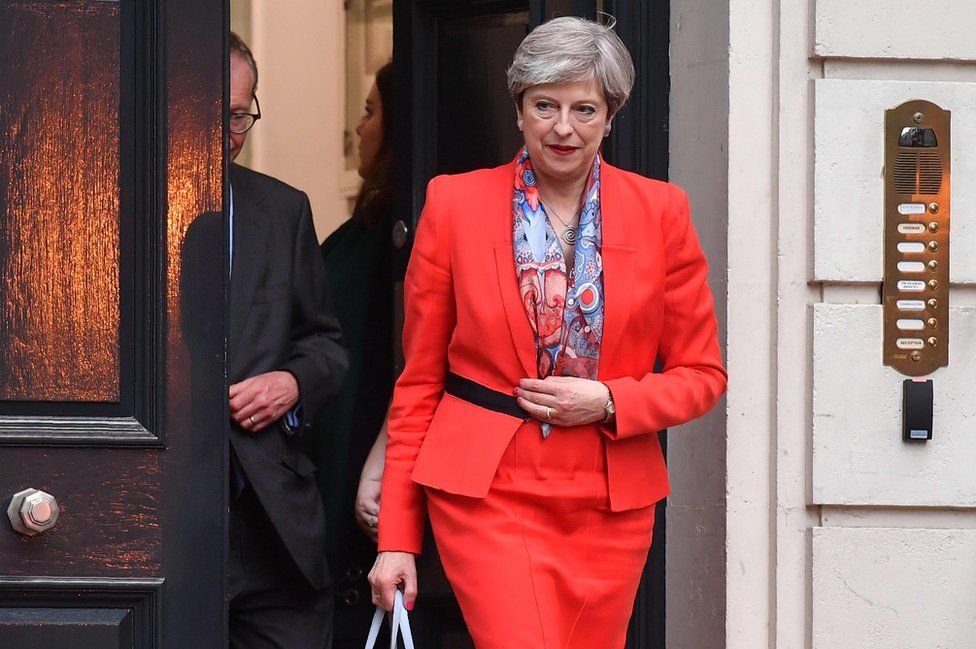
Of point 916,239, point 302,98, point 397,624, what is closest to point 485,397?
point 397,624

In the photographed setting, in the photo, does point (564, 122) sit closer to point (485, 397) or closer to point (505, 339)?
point (505, 339)

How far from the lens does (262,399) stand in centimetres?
424

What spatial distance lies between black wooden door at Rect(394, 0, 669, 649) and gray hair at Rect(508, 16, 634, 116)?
0.71m

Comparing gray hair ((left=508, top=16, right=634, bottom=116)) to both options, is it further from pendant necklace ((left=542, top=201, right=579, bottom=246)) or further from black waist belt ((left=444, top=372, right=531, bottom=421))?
black waist belt ((left=444, top=372, right=531, bottom=421))

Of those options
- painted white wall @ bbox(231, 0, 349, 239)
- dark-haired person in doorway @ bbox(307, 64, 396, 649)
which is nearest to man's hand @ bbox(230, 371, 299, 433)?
dark-haired person in doorway @ bbox(307, 64, 396, 649)

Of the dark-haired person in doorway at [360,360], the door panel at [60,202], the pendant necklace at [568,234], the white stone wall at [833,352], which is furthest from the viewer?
the dark-haired person in doorway at [360,360]

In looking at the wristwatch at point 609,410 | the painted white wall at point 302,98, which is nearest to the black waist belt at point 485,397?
the wristwatch at point 609,410

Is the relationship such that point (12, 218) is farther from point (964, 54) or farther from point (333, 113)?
point (333, 113)

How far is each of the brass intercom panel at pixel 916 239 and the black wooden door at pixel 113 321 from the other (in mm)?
1629

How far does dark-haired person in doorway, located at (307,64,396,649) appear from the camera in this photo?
17.7 feet

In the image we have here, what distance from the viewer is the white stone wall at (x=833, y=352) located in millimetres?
3982

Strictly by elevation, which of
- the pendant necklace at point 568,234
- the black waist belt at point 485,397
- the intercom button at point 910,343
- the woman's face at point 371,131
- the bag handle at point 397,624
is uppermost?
the woman's face at point 371,131

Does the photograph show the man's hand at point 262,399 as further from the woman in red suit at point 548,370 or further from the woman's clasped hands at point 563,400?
the woman's clasped hands at point 563,400

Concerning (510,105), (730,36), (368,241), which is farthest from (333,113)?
(730,36)
